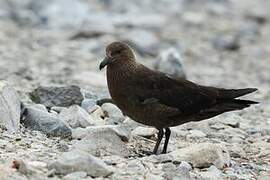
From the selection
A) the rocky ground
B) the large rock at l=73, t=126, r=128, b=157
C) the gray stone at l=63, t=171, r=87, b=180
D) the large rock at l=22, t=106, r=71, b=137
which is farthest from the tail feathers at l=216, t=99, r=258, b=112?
the gray stone at l=63, t=171, r=87, b=180

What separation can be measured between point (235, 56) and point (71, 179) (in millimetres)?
10373

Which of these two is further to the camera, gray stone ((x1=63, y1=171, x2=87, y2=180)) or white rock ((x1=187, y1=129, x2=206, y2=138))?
white rock ((x1=187, y1=129, x2=206, y2=138))

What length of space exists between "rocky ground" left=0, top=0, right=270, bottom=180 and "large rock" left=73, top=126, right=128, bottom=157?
1 centimetres

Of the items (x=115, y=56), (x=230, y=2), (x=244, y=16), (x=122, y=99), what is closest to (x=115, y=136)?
(x=122, y=99)

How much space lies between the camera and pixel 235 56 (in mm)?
15875

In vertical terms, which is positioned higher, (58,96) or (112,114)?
(58,96)

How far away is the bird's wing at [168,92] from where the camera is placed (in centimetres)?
730

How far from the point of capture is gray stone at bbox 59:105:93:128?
780 cm

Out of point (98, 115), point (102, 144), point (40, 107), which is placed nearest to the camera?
point (102, 144)

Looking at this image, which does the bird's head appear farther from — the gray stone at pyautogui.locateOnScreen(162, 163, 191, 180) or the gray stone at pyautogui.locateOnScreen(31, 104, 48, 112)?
the gray stone at pyautogui.locateOnScreen(162, 163, 191, 180)

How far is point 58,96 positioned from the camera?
855 centimetres

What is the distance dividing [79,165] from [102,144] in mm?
909

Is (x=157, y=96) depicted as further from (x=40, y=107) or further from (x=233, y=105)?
(x=40, y=107)

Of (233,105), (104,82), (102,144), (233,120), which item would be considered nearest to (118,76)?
(102,144)
